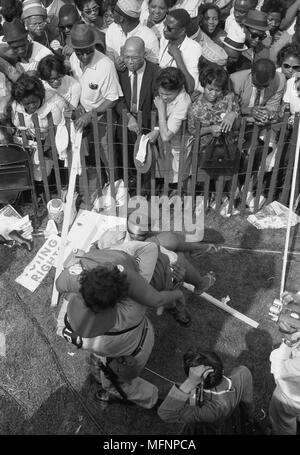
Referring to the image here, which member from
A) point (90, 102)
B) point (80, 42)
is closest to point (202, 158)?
point (90, 102)

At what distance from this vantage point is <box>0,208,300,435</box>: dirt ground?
458 centimetres

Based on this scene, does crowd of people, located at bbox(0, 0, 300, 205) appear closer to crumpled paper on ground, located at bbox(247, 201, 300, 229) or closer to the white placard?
crumpled paper on ground, located at bbox(247, 201, 300, 229)

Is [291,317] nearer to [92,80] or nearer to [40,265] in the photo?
[40,265]

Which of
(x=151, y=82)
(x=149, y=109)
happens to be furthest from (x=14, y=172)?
(x=151, y=82)

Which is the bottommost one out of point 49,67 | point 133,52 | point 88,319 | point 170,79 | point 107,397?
point 107,397

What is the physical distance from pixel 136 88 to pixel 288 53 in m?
1.93

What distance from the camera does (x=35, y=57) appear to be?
652 centimetres

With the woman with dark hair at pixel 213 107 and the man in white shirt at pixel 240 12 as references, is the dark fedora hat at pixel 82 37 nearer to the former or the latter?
the woman with dark hair at pixel 213 107

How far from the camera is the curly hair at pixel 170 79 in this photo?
5.66 meters

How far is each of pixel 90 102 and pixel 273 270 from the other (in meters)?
3.04

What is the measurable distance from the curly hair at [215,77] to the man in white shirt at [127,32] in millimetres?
1330

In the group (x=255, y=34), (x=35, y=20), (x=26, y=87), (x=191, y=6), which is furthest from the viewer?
(x=191, y=6)

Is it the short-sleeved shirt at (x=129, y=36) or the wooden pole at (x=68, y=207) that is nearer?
the wooden pole at (x=68, y=207)

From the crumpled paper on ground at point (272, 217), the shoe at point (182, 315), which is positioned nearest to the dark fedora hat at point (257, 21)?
the crumpled paper on ground at point (272, 217)
